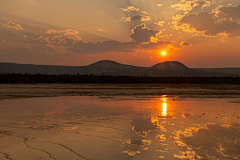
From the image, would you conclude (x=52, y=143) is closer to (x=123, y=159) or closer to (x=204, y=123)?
(x=123, y=159)

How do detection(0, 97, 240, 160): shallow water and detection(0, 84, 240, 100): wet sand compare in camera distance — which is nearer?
detection(0, 97, 240, 160): shallow water

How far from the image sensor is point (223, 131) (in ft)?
25.5

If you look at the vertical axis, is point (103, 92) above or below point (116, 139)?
above

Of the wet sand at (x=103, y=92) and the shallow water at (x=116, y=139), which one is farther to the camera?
the wet sand at (x=103, y=92)

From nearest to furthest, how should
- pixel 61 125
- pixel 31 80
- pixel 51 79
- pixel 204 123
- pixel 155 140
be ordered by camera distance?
pixel 155 140 < pixel 61 125 < pixel 204 123 < pixel 31 80 < pixel 51 79

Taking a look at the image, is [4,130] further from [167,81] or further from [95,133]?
[167,81]

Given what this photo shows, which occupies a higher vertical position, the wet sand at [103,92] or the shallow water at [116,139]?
the wet sand at [103,92]

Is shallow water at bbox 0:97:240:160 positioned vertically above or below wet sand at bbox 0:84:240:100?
below

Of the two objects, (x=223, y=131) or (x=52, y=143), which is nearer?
(x=52, y=143)

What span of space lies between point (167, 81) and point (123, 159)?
71959 millimetres

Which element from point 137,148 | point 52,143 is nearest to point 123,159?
point 137,148

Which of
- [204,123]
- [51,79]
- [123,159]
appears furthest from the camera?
[51,79]

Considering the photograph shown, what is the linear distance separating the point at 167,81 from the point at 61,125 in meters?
69.1

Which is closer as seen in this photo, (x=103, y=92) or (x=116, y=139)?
(x=116, y=139)
